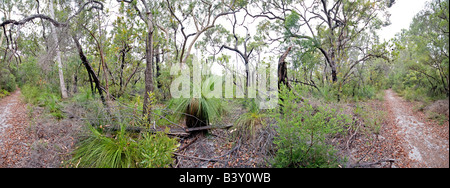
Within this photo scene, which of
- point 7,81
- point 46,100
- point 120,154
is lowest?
point 120,154

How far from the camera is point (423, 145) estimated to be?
1484 millimetres

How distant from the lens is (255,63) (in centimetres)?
838

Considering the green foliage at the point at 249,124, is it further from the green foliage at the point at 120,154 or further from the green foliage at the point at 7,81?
the green foliage at the point at 7,81

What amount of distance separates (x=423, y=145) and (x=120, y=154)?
8.85 ft

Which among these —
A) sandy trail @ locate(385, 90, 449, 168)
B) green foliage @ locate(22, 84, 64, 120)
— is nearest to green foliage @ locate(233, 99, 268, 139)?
sandy trail @ locate(385, 90, 449, 168)

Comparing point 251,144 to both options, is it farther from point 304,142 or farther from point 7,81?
point 7,81

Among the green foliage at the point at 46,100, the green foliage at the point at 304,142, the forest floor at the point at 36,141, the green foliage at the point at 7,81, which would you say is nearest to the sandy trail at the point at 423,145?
the green foliage at the point at 304,142

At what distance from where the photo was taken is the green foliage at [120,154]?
6.62 feet

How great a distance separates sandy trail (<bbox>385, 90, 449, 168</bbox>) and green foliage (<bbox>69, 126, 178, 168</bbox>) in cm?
219

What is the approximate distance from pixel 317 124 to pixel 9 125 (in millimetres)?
4527

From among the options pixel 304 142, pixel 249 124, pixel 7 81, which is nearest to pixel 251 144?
pixel 249 124
